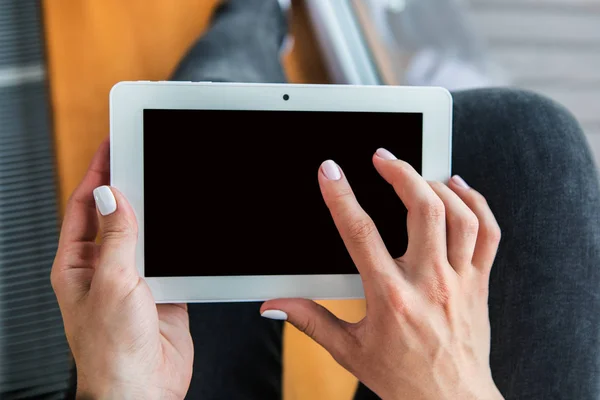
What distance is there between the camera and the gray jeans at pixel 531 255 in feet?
1.86

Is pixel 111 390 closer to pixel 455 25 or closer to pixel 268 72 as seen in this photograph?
pixel 268 72

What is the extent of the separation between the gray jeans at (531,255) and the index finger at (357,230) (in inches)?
8.7

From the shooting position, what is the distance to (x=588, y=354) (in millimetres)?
563

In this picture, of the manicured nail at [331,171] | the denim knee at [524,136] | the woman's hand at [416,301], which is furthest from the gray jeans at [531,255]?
the manicured nail at [331,171]

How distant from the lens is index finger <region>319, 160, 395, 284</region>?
0.45m

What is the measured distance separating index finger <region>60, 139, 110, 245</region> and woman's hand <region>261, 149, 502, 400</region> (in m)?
0.25

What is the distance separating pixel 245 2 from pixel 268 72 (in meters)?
0.16

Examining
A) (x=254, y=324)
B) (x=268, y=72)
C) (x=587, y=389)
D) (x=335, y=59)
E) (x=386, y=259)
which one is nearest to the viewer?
(x=386, y=259)

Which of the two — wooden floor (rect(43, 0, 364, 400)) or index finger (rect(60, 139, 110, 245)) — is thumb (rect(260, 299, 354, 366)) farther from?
wooden floor (rect(43, 0, 364, 400))

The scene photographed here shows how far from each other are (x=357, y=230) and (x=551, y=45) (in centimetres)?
76

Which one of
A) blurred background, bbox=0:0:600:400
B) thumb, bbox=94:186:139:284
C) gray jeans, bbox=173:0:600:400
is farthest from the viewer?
blurred background, bbox=0:0:600:400

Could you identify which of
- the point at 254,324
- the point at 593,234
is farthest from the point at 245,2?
the point at 593,234

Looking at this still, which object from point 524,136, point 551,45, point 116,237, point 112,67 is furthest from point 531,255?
point 112,67

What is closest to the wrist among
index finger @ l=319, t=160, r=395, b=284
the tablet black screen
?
the tablet black screen
